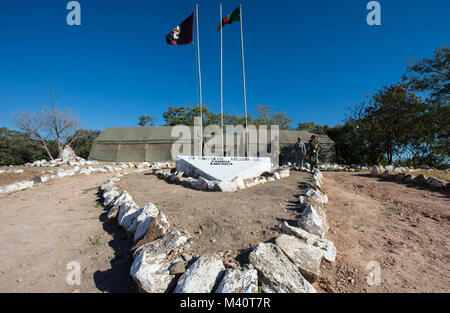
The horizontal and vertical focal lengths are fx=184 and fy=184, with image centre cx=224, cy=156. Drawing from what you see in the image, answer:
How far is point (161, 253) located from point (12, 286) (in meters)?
1.42

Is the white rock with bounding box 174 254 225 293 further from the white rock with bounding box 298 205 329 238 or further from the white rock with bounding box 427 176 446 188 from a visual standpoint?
the white rock with bounding box 427 176 446 188

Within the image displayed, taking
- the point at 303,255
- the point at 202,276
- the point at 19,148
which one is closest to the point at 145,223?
the point at 202,276

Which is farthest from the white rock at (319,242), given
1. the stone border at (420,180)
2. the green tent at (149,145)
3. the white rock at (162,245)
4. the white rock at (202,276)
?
the green tent at (149,145)

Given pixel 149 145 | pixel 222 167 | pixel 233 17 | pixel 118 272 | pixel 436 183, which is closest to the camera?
pixel 118 272

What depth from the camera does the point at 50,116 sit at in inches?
666

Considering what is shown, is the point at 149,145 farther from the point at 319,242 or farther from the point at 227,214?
the point at 319,242

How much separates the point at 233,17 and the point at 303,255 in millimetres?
12055

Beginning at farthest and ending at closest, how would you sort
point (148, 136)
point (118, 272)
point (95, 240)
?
point (148, 136) → point (95, 240) → point (118, 272)

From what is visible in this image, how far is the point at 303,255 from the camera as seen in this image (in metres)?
1.85

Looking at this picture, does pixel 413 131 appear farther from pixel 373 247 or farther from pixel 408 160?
pixel 373 247

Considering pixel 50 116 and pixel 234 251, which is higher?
pixel 50 116

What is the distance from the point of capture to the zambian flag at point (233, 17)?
9.96 m

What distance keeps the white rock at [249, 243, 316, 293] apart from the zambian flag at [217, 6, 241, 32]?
1176 centimetres
